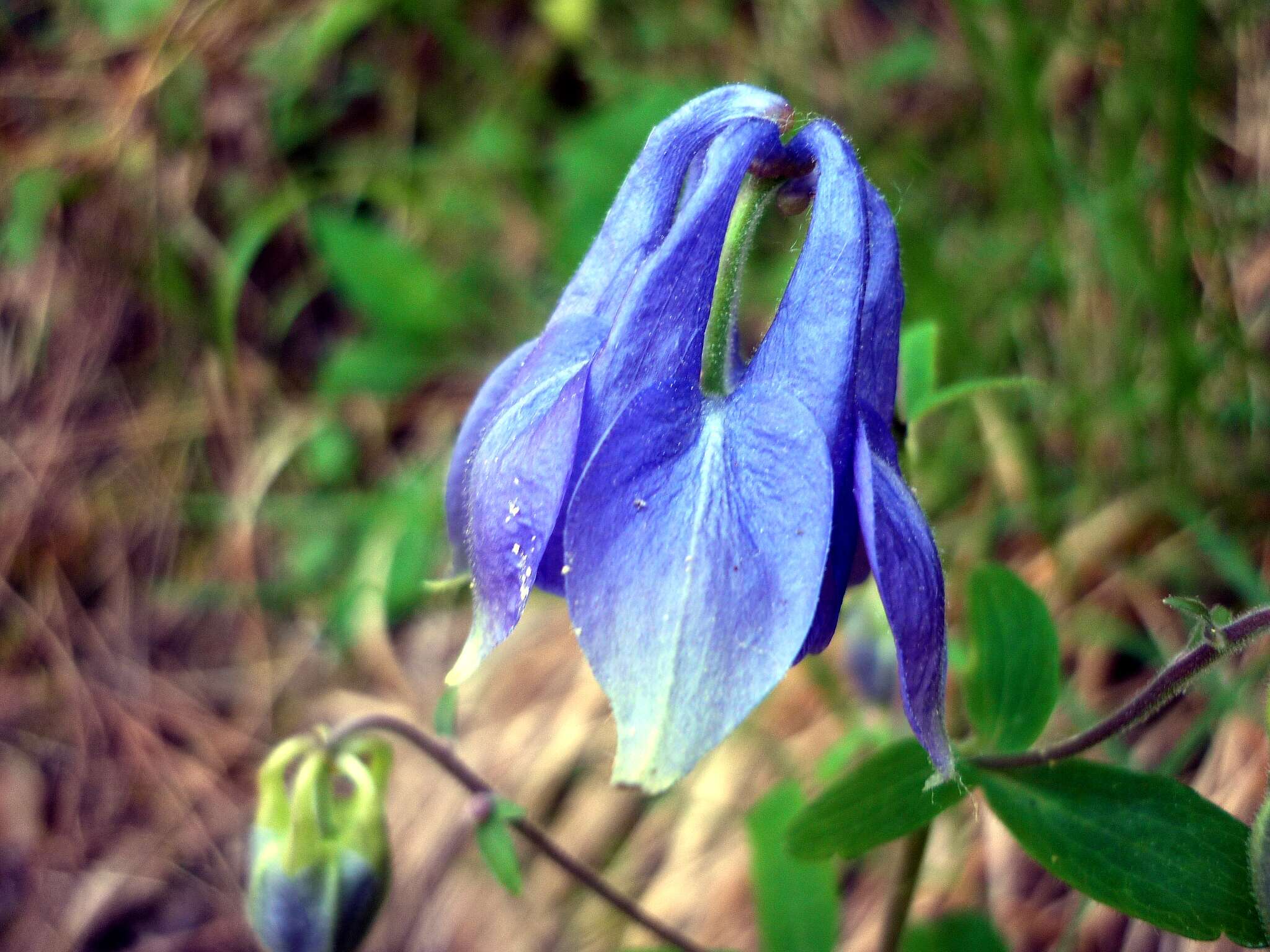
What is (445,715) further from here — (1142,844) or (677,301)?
(1142,844)

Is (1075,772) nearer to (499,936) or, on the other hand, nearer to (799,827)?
(799,827)

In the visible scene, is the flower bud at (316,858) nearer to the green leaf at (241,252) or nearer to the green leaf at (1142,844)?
the green leaf at (1142,844)

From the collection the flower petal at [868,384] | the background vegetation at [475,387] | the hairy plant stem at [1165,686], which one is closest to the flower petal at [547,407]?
the flower petal at [868,384]

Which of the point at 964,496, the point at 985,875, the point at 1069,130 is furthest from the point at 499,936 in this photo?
the point at 1069,130

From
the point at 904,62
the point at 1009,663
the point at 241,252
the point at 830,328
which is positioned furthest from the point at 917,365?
the point at 241,252

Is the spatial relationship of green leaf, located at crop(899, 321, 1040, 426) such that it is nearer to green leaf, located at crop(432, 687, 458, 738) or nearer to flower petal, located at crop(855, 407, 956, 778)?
flower petal, located at crop(855, 407, 956, 778)

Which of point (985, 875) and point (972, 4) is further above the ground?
point (972, 4)

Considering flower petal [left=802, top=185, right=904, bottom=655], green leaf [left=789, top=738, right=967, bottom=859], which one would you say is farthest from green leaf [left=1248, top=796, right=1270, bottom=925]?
flower petal [left=802, top=185, right=904, bottom=655]
